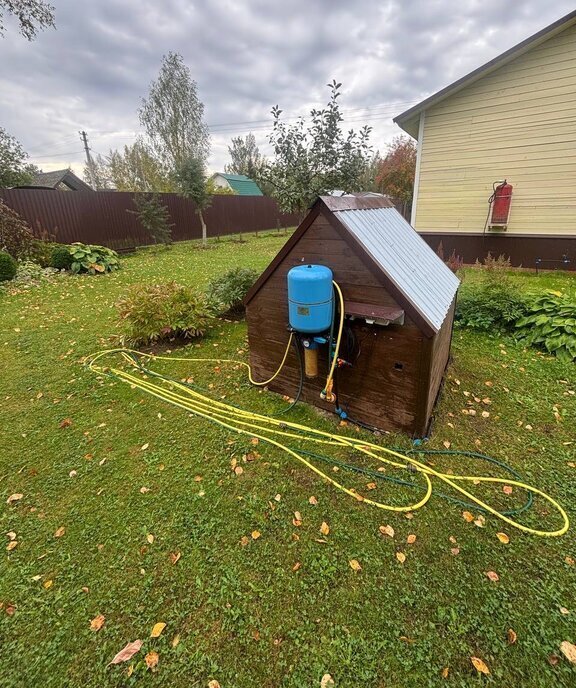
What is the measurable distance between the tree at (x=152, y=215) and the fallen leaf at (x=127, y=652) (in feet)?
43.0

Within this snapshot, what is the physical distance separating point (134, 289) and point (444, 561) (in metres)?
4.73

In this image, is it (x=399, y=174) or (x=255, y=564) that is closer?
(x=255, y=564)

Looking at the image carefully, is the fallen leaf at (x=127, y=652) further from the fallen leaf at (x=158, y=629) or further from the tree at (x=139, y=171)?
the tree at (x=139, y=171)

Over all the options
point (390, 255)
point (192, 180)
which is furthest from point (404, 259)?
point (192, 180)

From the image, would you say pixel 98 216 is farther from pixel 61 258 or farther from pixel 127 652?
pixel 127 652

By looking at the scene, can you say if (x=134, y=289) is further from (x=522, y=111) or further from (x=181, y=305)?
(x=522, y=111)

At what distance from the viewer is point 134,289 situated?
191 inches

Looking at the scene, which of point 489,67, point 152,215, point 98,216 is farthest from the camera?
point 152,215

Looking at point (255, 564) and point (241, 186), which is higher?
point (241, 186)

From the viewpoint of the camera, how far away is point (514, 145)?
7.69m

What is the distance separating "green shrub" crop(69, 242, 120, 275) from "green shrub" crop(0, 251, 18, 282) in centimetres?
136

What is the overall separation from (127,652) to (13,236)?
10673 mm

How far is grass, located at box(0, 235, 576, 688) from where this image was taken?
1562 millimetres

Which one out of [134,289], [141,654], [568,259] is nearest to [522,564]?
[141,654]
